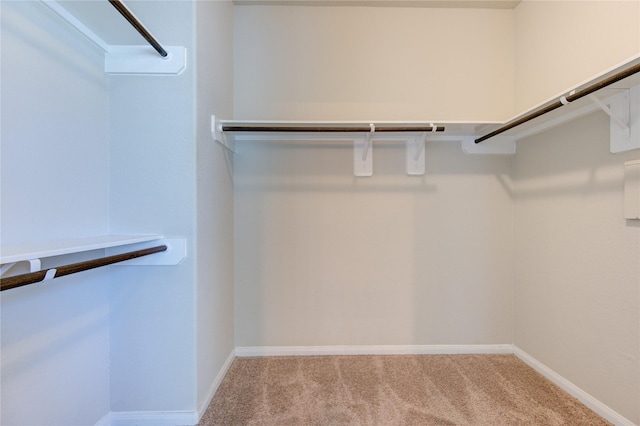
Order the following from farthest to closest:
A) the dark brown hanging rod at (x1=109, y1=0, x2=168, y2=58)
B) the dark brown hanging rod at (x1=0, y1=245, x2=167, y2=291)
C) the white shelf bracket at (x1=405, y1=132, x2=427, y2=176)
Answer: the white shelf bracket at (x1=405, y1=132, x2=427, y2=176) < the dark brown hanging rod at (x1=109, y1=0, x2=168, y2=58) < the dark brown hanging rod at (x1=0, y1=245, x2=167, y2=291)

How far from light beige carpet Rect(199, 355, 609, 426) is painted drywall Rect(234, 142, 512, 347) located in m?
0.17

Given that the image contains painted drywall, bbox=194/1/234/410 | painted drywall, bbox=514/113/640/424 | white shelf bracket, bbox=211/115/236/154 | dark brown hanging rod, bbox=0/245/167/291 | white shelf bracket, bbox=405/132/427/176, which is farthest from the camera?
white shelf bracket, bbox=405/132/427/176

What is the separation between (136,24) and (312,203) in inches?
53.9

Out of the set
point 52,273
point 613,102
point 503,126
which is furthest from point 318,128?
point 613,102

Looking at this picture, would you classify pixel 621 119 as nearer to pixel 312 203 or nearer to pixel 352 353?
pixel 312 203

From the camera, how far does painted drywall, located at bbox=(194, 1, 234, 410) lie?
1485 mm

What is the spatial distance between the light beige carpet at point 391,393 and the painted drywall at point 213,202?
21 centimetres

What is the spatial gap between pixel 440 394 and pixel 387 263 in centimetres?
84

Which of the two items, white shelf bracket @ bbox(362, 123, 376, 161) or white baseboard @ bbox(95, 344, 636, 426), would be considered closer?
white baseboard @ bbox(95, 344, 636, 426)

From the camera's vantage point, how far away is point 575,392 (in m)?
1.61

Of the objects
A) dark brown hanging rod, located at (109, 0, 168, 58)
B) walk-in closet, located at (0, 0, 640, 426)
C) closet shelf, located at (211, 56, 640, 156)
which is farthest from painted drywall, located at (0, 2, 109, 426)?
closet shelf, located at (211, 56, 640, 156)

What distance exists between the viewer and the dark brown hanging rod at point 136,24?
97cm

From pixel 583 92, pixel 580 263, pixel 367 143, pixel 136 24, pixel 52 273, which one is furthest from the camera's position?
pixel 367 143

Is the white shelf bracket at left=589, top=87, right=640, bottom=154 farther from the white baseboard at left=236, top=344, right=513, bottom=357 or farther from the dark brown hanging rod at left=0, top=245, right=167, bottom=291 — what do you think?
the dark brown hanging rod at left=0, top=245, right=167, bottom=291
